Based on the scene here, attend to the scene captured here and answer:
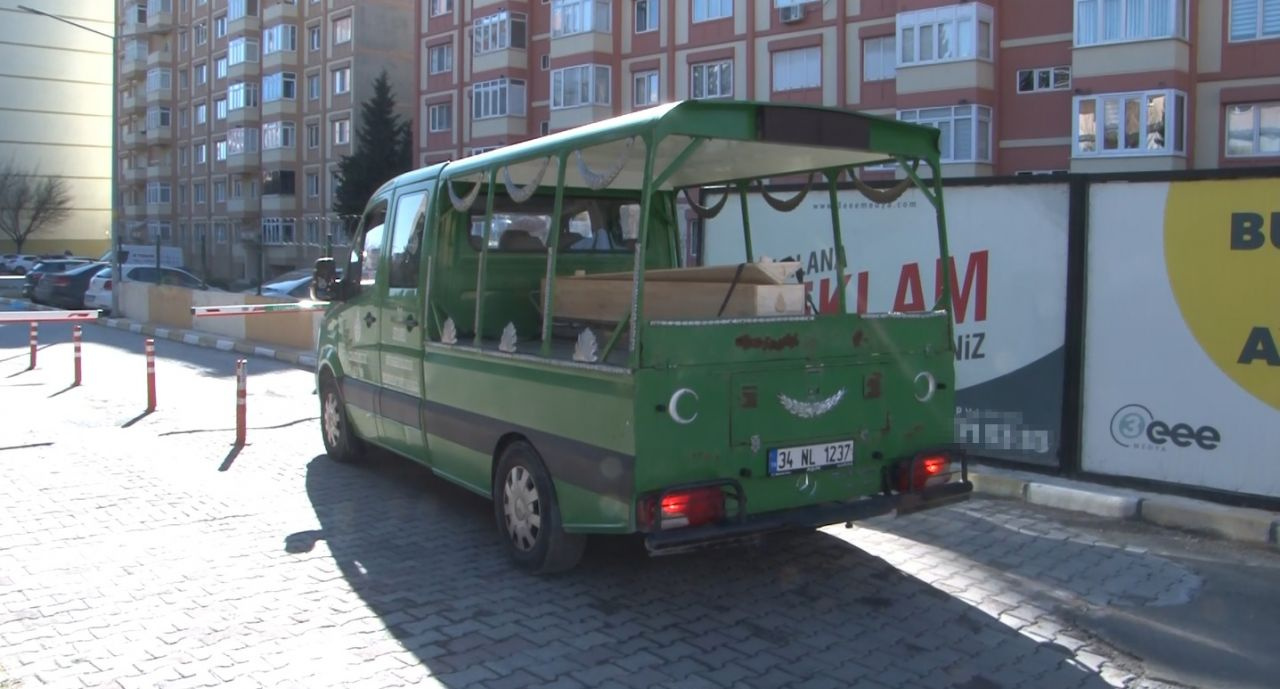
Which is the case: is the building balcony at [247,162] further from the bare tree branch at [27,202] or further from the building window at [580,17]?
the building window at [580,17]

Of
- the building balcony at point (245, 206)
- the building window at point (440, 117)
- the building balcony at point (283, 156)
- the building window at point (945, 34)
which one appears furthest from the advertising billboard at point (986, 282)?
the building balcony at point (245, 206)

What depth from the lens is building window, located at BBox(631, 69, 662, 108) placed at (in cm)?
3928

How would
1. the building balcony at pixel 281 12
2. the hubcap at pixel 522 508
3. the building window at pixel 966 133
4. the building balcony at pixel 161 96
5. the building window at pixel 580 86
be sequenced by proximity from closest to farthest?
the hubcap at pixel 522 508 < the building window at pixel 966 133 < the building window at pixel 580 86 < the building balcony at pixel 281 12 < the building balcony at pixel 161 96

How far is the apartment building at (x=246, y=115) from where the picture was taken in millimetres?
56531

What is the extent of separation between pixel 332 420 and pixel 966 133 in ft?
82.7

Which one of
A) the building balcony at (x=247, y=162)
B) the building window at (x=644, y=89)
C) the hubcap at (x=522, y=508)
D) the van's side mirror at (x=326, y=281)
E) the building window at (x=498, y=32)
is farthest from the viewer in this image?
the building balcony at (x=247, y=162)

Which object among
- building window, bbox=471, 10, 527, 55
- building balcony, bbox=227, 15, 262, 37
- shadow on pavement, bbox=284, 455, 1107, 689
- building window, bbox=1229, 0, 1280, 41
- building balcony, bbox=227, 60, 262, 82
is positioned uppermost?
building balcony, bbox=227, 15, 262, 37

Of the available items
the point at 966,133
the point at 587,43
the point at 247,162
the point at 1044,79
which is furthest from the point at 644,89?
the point at 247,162

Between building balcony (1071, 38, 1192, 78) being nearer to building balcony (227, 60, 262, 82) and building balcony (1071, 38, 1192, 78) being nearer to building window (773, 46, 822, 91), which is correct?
building window (773, 46, 822, 91)

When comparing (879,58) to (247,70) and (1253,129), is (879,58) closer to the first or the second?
(1253,129)

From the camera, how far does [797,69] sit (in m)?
34.6

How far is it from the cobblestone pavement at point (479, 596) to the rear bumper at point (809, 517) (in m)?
0.45

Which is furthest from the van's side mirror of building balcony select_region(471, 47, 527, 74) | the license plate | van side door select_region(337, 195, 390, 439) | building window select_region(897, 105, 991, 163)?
building balcony select_region(471, 47, 527, 74)

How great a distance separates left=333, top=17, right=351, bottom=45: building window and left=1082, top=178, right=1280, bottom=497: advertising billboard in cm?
5340
